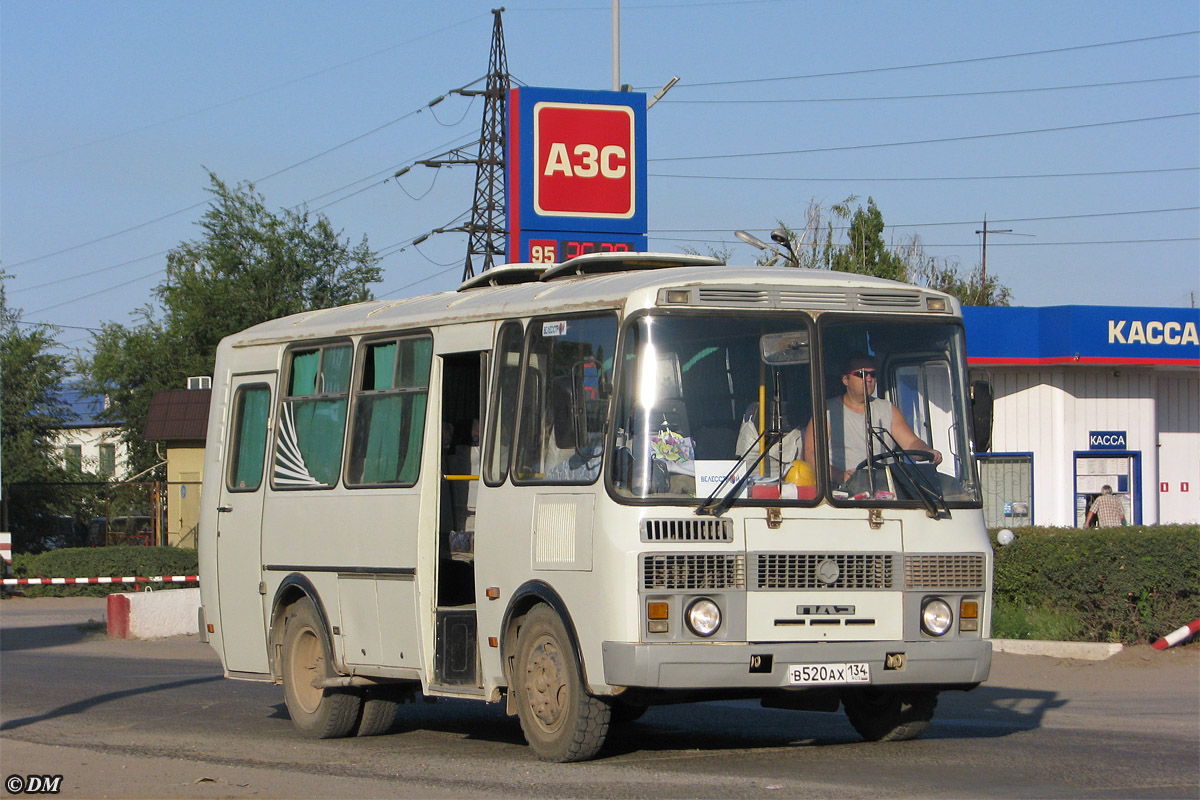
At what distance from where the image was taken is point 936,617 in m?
9.58

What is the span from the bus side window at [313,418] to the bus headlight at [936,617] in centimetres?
468

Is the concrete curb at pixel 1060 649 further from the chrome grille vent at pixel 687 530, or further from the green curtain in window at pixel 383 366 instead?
the chrome grille vent at pixel 687 530

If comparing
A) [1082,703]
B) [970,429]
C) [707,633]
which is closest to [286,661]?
[707,633]

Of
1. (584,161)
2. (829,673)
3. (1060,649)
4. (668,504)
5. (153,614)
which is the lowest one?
(153,614)

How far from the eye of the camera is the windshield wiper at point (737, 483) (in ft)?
30.0

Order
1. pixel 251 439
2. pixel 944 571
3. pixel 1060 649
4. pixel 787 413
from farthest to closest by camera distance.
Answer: pixel 1060 649
pixel 251 439
pixel 944 571
pixel 787 413

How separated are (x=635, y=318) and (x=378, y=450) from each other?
3.04m

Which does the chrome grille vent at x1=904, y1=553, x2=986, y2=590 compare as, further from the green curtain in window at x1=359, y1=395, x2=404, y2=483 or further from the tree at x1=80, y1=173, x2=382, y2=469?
the tree at x1=80, y1=173, x2=382, y2=469

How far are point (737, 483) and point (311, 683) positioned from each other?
4.60 m

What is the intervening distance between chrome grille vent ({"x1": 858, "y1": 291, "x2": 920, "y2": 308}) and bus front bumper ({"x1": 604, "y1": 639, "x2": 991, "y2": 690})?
2090mm

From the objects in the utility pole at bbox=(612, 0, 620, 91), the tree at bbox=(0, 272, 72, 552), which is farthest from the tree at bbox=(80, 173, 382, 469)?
the utility pole at bbox=(612, 0, 620, 91)

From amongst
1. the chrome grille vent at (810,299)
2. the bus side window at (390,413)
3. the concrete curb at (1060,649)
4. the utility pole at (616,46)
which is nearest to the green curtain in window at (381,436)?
the bus side window at (390,413)

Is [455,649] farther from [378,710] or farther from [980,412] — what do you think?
[980,412]

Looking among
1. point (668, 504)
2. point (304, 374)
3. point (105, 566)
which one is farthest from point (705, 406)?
point (105, 566)
